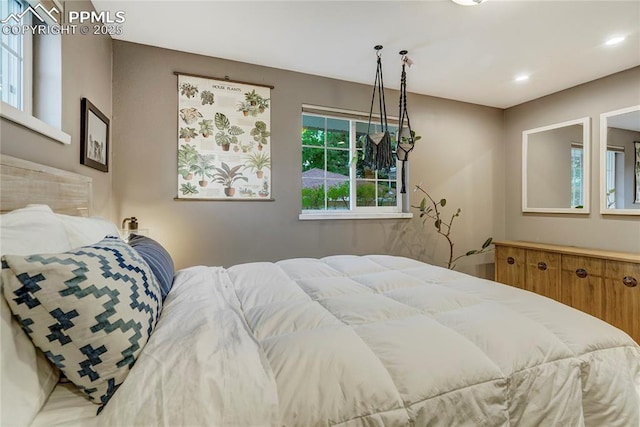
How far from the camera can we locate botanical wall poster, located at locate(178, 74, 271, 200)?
2404 millimetres

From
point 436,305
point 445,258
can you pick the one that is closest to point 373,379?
point 436,305

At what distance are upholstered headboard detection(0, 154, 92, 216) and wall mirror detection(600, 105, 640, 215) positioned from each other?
4.18m

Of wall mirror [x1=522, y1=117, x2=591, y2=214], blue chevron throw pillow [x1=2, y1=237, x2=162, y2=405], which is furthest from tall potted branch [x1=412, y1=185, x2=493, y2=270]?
blue chevron throw pillow [x1=2, y1=237, x2=162, y2=405]

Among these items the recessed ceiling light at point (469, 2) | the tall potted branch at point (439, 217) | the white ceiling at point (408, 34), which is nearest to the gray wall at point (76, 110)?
the white ceiling at point (408, 34)

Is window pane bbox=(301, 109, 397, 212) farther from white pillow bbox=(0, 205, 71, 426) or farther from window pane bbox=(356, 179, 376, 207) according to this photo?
white pillow bbox=(0, 205, 71, 426)

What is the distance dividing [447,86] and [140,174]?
309 centimetres

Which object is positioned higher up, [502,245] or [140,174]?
[140,174]

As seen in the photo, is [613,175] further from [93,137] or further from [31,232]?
[93,137]

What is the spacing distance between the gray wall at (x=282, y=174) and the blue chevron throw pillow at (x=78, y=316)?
5.81 feet

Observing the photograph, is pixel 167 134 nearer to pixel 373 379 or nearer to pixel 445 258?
pixel 373 379

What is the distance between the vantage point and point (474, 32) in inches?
83.1

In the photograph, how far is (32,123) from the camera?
46.8 inches

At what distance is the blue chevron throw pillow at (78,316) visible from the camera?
613mm

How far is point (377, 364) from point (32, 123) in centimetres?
162
